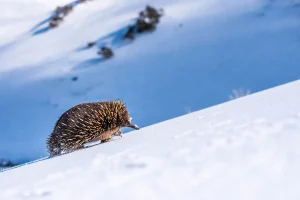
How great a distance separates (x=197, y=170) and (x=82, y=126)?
8.64 ft

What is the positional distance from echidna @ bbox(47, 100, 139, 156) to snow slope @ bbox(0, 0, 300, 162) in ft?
17.7

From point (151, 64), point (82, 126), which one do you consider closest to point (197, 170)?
point (82, 126)

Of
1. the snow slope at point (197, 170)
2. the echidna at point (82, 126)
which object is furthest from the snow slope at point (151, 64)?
the snow slope at point (197, 170)

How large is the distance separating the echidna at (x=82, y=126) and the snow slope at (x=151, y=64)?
540 centimetres

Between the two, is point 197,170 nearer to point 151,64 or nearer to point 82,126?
point 82,126

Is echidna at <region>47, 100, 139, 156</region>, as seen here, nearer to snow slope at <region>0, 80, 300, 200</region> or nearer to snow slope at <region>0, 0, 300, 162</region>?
snow slope at <region>0, 80, 300, 200</region>

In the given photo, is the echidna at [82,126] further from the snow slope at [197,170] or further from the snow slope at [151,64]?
the snow slope at [151,64]

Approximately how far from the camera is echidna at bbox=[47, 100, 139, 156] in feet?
15.6

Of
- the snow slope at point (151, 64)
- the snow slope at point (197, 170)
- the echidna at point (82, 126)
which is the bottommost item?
the snow slope at point (197, 170)

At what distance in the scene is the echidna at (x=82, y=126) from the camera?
4742 mm

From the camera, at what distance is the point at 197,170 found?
88.7 inches

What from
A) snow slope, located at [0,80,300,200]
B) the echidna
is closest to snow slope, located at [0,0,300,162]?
the echidna

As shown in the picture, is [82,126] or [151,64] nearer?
[82,126]

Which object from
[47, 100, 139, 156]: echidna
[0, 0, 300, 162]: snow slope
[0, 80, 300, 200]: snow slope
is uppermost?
[0, 0, 300, 162]: snow slope
